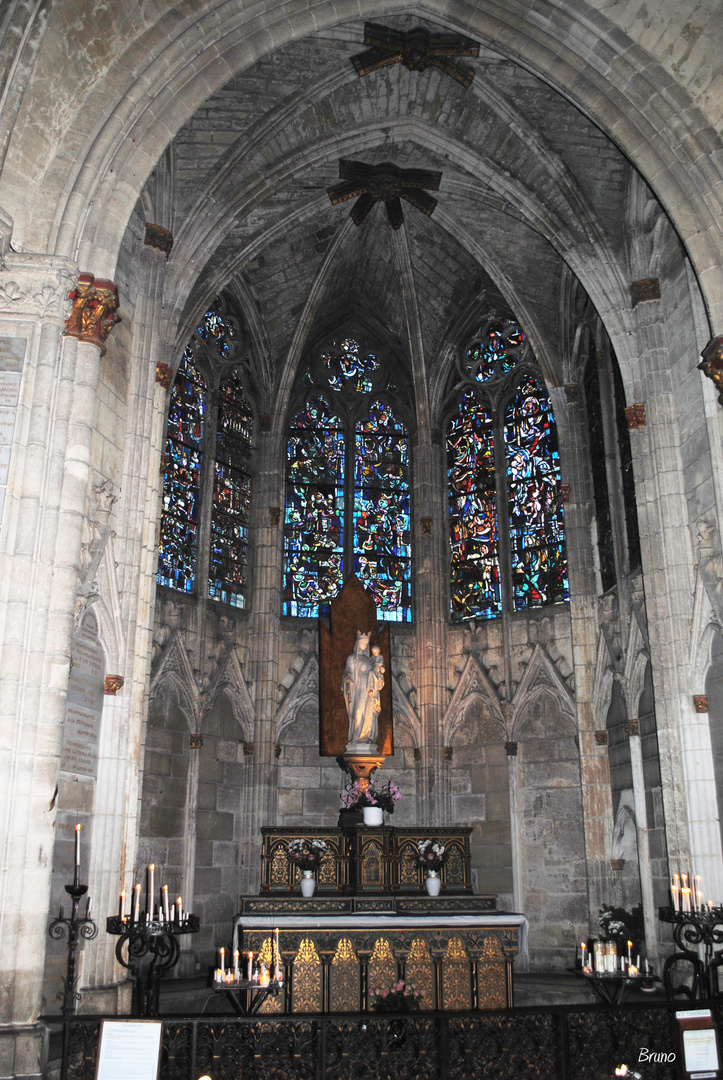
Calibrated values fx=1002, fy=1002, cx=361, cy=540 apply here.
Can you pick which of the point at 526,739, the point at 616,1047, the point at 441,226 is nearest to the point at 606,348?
the point at 441,226

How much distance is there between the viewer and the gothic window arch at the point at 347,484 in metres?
17.7

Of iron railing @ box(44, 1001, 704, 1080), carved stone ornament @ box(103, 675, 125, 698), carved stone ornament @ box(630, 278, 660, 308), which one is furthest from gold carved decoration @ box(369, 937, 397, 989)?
carved stone ornament @ box(630, 278, 660, 308)

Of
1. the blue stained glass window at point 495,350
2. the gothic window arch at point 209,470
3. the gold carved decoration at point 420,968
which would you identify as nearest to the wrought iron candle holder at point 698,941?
the gold carved decoration at point 420,968

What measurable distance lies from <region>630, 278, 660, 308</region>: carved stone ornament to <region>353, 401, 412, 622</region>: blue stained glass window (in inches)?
262

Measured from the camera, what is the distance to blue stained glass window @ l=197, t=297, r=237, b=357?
684 inches

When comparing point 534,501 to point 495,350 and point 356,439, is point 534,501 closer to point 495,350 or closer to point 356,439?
point 495,350

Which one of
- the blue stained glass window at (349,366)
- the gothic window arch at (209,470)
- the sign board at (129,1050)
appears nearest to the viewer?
the sign board at (129,1050)

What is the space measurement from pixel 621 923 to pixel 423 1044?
673 cm

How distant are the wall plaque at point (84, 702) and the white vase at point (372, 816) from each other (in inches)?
153

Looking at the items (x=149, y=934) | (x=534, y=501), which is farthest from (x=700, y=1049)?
(x=534, y=501)

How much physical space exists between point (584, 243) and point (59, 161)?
7.56m

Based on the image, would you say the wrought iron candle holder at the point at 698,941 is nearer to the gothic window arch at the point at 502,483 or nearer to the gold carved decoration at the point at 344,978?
the gold carved decoration at the point at 344,978

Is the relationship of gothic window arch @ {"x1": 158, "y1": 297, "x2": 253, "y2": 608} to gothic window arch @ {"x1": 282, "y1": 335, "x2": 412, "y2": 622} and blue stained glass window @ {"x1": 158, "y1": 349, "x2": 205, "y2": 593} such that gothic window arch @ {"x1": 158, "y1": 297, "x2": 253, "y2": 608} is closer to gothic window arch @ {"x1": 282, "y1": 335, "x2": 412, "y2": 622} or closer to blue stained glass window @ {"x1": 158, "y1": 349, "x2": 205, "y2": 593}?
blue stained glass window @ {"x1": 158, "y1": 349, "x2": 205, "y2": 593}

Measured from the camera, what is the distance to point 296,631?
16.8m
